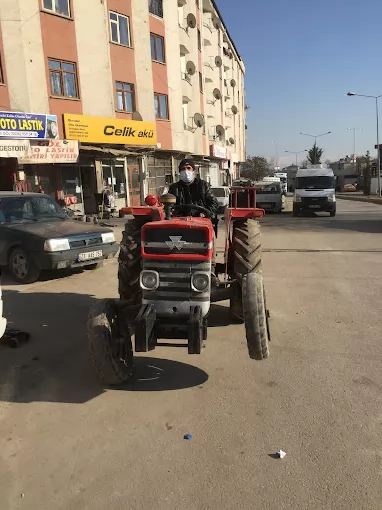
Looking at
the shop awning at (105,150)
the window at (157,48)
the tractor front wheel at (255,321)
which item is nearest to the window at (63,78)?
the shop awning at (105,150)

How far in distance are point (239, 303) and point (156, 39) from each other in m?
25.3

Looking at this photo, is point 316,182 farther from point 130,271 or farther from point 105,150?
point 130,271

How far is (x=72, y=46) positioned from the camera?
19.6 metres

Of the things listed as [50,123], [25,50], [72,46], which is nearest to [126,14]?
[72,46]

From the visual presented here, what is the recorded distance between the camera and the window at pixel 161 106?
2558 cm

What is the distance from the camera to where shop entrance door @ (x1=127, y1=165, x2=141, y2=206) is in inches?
969

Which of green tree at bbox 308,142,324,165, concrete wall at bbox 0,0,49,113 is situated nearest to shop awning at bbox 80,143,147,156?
concrete wall at bbox 0,0,49,113

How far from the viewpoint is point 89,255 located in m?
7.84

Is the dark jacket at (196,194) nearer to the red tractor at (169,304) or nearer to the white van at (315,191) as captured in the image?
the red tractor at (169,304)

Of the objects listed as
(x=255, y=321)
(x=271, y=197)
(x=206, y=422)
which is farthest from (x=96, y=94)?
(x=206, y=422)

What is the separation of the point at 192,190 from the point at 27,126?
1406 cm

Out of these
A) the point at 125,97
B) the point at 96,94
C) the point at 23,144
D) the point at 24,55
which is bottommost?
the point at 23,144

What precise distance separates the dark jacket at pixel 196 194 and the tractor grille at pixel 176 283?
133cm

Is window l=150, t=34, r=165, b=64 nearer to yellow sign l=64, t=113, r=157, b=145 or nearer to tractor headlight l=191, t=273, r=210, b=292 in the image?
yellow sign l=64, t=113, r=157, b=145
